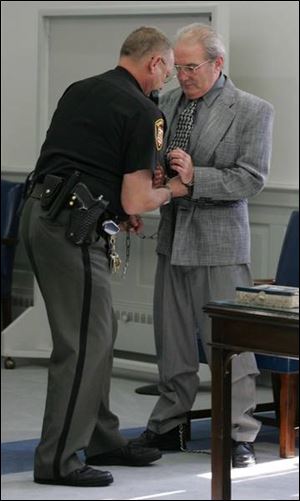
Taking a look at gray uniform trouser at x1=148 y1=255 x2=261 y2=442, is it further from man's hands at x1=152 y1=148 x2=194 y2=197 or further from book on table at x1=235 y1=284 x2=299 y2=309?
book on table at x1=235 y1=284 x2=299 y2=309

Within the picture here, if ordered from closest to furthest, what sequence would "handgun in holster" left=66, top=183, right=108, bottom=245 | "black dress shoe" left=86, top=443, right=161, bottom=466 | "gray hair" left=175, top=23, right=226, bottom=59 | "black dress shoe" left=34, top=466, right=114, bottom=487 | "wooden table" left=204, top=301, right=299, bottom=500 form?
"wooden table" left=204, top=301, right=299, bottom=500 → "handgun in holster" left=66, top=183, right=108, bottom=245 → "black dress shoe" left=34, top=466, right=114, bottom=487 → "black dress shoe" left=86, top=443, right=161, bottom=466 → "gray hair" left=175, top=23, right=226, bottom=59

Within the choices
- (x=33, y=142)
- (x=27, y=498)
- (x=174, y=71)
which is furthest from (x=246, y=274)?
(x=33, y=142)

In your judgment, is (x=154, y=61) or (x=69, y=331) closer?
(x=69, y=331)

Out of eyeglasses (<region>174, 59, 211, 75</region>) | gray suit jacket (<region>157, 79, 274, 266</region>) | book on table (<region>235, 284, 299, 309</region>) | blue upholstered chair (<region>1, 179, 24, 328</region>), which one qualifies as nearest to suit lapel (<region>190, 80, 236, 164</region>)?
gray suit jacket (<region>157, 79, 274, 266</region>)

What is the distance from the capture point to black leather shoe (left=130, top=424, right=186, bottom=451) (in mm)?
3768

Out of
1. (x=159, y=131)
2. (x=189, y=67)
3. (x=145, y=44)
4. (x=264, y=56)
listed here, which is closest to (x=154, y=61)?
(x=145, y=44)

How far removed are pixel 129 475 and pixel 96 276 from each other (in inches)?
24.4

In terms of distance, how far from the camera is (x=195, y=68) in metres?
3.58

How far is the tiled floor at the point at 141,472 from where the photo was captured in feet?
10.7

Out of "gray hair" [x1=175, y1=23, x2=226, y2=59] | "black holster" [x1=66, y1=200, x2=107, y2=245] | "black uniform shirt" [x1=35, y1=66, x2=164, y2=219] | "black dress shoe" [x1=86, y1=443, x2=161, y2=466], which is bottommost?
"black dress shoe" [x1=86, y1=443, x2=161, y2=466]

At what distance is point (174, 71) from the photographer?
12.2 ft

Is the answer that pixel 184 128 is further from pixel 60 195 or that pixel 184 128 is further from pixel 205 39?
pixel 60 195

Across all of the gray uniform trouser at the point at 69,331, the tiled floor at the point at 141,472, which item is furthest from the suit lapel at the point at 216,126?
the tiled floor at the point at 141,472

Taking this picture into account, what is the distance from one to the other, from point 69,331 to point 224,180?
2.29ft
